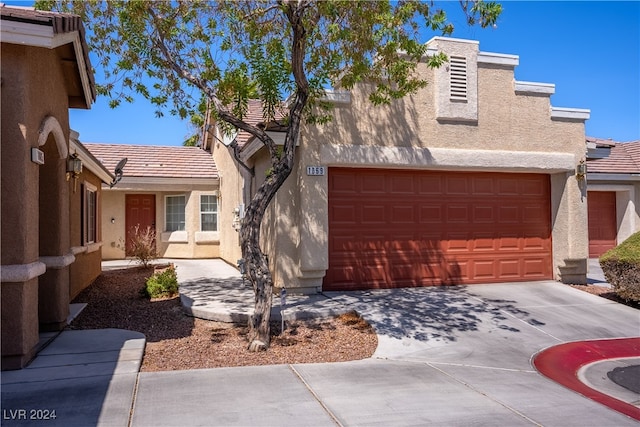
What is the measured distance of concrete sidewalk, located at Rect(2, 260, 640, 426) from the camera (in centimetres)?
465

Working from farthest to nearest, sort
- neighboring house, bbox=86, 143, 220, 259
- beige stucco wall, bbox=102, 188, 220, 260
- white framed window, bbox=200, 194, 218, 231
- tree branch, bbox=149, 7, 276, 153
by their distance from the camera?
1. white framed window, bbox=200, 194, 218, 231
2. beige stucco wall, bbox=102, 188, 220, 260
3. neighboring house, bbox=86, 143, 220, 259
4. tree branch, bbox=149, 7, 276, 153

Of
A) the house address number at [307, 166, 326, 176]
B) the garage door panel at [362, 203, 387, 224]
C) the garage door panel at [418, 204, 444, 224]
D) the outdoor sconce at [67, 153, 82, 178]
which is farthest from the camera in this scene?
the garage door panel at [418, 204, 444, 224]

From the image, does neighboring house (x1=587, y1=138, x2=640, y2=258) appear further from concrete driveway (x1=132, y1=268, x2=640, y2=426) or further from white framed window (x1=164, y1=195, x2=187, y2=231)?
white framed window (x1=164, y1=195, x2=187, y2=231)

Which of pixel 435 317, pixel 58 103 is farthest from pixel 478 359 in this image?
pixel 58 103

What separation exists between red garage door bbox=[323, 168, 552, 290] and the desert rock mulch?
2.24 metres

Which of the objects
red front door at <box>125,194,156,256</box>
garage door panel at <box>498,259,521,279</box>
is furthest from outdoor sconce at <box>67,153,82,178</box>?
red front door at <box>125,194,156,256</box>

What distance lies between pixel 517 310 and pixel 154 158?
14.4 meters

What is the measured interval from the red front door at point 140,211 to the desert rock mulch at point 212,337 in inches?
357

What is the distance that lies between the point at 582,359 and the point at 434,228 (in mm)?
4386

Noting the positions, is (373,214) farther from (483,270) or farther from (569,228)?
(569,228)

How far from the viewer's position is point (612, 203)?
17.8 metres

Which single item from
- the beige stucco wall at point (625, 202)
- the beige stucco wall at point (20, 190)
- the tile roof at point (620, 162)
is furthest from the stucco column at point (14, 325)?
the beige stucco wall at point (625, 202)

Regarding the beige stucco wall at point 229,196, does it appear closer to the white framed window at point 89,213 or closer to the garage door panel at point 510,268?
the white framed window at point 89,213

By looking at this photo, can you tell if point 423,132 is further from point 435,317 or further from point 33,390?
point 33,390
